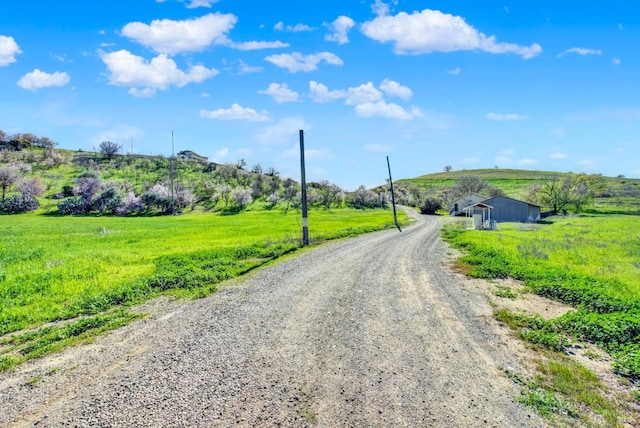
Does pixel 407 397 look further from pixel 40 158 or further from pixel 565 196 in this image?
pixel 40 158

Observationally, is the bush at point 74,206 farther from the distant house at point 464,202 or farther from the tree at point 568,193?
the tree at point 568,193

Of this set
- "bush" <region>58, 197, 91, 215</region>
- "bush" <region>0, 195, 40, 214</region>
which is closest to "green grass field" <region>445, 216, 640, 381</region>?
"bush" <region>58, 197, 91, 215</region>

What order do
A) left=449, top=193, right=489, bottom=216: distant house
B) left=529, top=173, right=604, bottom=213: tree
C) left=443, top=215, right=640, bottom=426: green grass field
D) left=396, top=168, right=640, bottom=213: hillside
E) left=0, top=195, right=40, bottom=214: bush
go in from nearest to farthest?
1. left=443, top=215, right=640, bottom=426: green grass field
2. left=0, top=195, right=40, bottom=214: bush
3. left=449, top=193, right=489, bottom=216: distant house
4. left=529, top=173, right=604, bottom=213: tree
5. left=396, top=168, right=640, bottom=213: hillside

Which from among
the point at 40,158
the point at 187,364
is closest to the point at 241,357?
the point at 187,364

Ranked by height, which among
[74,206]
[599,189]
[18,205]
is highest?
[18,205]

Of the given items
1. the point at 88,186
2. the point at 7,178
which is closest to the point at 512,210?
the point at 88,186

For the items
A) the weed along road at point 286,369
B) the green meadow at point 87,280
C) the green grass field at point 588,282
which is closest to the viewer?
the weed along road at point 286,369

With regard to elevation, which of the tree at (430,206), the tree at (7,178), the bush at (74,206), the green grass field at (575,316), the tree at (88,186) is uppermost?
the tree at (7,178)

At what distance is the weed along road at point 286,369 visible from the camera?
18.9 feet

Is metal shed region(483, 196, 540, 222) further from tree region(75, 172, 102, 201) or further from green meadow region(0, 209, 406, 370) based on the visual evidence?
tree region(75, 172, 102, 201)

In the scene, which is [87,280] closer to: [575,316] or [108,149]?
[575,316]

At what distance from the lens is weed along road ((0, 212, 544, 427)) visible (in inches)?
226

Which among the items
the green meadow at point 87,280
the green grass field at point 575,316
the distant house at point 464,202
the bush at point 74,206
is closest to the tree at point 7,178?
the bush at point 74,206

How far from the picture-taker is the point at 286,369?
727 centimetres
